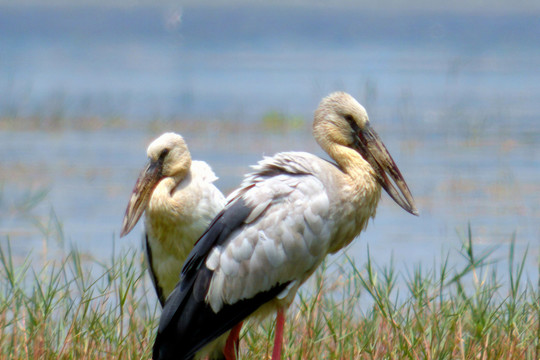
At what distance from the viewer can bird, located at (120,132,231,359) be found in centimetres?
530

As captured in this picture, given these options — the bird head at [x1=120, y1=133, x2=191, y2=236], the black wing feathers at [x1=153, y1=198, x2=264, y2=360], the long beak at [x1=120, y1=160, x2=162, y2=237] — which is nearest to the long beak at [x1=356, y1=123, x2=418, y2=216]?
the black wing feathers at [x1=153, y1=198, x2=264, y2=360]

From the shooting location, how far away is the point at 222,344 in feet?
16.0

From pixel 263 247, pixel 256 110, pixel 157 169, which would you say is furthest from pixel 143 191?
pixel 256 110

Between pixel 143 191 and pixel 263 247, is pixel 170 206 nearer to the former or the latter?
pixel 143 191

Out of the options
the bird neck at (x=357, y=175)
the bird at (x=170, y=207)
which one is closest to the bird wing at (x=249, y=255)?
the bird neck at (x=357, y=175)

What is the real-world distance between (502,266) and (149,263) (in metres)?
2.61

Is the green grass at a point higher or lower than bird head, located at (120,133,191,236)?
lower

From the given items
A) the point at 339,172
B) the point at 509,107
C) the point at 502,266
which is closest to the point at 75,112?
the point at 509,107

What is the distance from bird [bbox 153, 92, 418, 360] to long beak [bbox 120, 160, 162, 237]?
2.74ft

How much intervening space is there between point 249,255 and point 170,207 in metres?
0.78

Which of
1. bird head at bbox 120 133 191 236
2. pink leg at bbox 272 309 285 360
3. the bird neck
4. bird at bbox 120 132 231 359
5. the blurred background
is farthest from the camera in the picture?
the blurred background

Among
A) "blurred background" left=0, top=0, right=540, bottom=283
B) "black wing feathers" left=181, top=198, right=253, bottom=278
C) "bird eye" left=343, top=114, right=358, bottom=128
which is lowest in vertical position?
"blurred background" left=0, top=0, right=540, bottom=283

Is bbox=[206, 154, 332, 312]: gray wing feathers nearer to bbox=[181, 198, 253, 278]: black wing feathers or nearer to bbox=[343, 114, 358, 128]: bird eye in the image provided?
bbox=[181, 198, 253, 278]: black wing feathers

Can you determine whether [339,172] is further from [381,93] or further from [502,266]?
[381,93]
